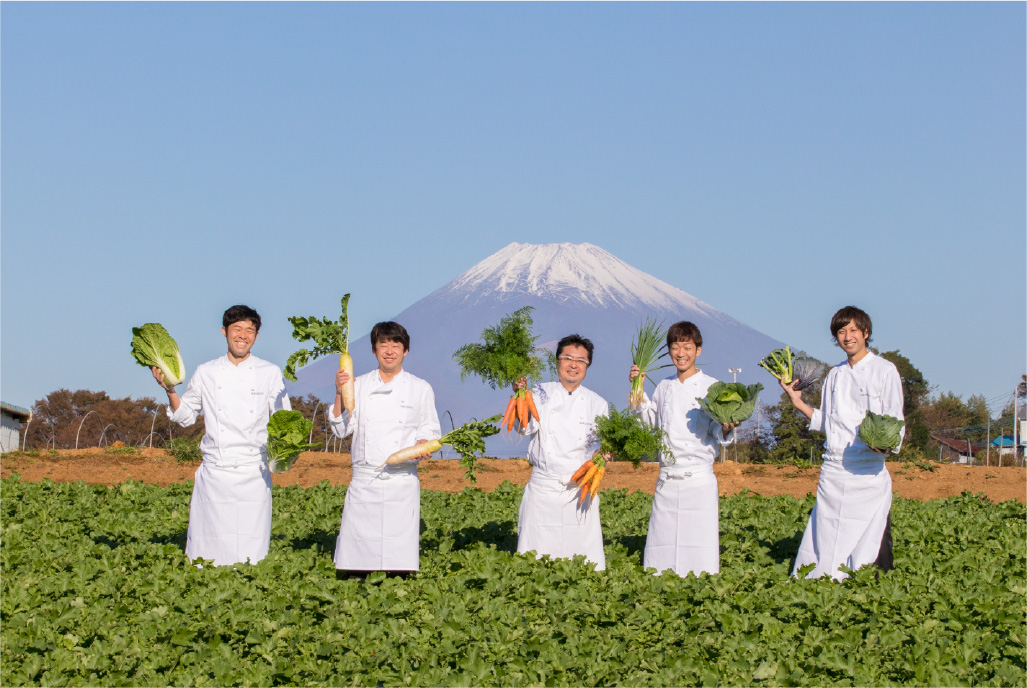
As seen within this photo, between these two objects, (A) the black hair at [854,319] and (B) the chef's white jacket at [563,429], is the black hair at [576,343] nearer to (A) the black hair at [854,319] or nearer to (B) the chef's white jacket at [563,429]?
(B) the chef's white jacket at [563,429]

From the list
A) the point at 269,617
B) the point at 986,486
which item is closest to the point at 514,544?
the point at 269,617

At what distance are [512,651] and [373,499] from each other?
2316 millimetres

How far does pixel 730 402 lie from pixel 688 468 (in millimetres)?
753

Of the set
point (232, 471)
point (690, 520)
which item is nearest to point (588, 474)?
point (690, 520)

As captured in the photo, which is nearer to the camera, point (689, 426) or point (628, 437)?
point (628, 437)

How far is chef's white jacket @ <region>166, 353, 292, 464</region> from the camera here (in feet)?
26.5

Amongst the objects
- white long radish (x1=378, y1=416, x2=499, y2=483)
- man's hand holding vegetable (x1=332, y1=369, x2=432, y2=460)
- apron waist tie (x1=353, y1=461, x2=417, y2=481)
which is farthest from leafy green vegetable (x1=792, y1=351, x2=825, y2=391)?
apron waist tie (x1=353, y1=461, x2=417, y2=481)

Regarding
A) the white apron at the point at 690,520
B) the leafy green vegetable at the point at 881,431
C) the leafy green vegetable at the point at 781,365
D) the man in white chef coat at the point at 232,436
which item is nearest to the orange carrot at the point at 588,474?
the white apron at the point at 690,520

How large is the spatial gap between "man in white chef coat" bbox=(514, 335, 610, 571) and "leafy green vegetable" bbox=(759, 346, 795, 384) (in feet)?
4.88

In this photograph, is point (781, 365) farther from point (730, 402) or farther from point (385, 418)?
point (385, 418)

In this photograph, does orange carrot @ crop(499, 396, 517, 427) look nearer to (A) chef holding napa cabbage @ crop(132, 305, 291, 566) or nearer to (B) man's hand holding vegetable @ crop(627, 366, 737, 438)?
(B) man's hand holding vegetable @ crop(627, 366, 737, 438)

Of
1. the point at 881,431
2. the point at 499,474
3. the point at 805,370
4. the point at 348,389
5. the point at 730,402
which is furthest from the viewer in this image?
the point at 499,474

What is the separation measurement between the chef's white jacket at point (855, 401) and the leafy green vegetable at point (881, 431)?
0.18 metres

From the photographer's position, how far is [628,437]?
784 centimetres
